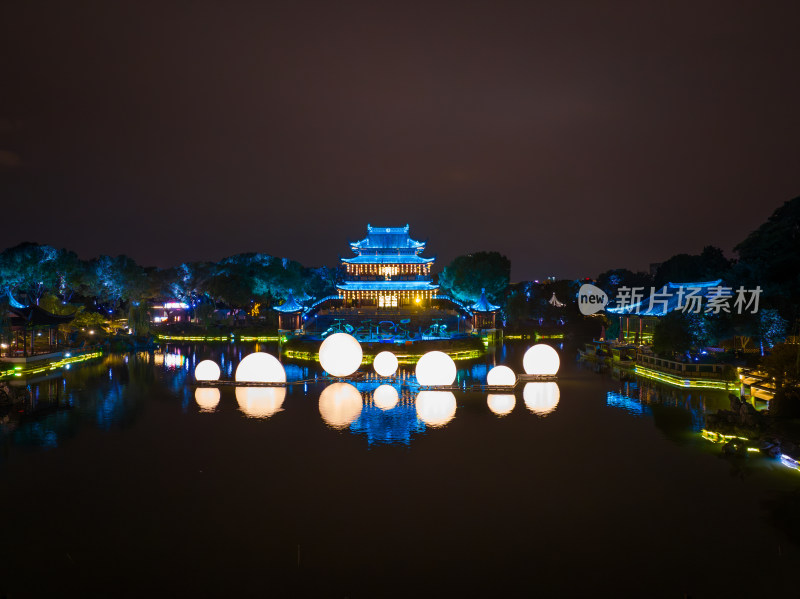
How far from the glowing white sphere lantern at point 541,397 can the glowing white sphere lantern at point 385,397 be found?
5.65m

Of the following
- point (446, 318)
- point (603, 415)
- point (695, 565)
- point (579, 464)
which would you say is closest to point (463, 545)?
point (695, 565)

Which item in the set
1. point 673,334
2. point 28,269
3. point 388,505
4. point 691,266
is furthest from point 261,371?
point 691,266

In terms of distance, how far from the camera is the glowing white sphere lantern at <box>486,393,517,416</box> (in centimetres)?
2288

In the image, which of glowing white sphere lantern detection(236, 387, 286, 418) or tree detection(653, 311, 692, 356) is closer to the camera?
glowing white sphere lantern detection(236, 387, 286, 418)

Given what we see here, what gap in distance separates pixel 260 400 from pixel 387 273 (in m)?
47.8

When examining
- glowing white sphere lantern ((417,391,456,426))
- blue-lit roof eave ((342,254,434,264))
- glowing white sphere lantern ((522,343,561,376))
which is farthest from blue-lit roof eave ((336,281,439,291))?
glowing white sphere lantern ((417,391,456,426))

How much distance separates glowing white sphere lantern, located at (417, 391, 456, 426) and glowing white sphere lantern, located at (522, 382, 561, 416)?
129 inches

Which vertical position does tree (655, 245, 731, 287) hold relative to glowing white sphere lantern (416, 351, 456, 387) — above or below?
above

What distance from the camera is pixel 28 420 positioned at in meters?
21.6

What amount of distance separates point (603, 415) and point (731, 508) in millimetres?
9364

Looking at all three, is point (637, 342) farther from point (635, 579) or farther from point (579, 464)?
point (635, 579)

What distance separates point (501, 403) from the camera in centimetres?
2436

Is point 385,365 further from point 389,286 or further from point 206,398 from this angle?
point 389,286

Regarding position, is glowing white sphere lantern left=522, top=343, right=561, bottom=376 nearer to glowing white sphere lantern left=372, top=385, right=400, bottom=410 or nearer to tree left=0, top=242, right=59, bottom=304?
glowing white sphere lantern left=372, top=385, right=400, bottom=410
